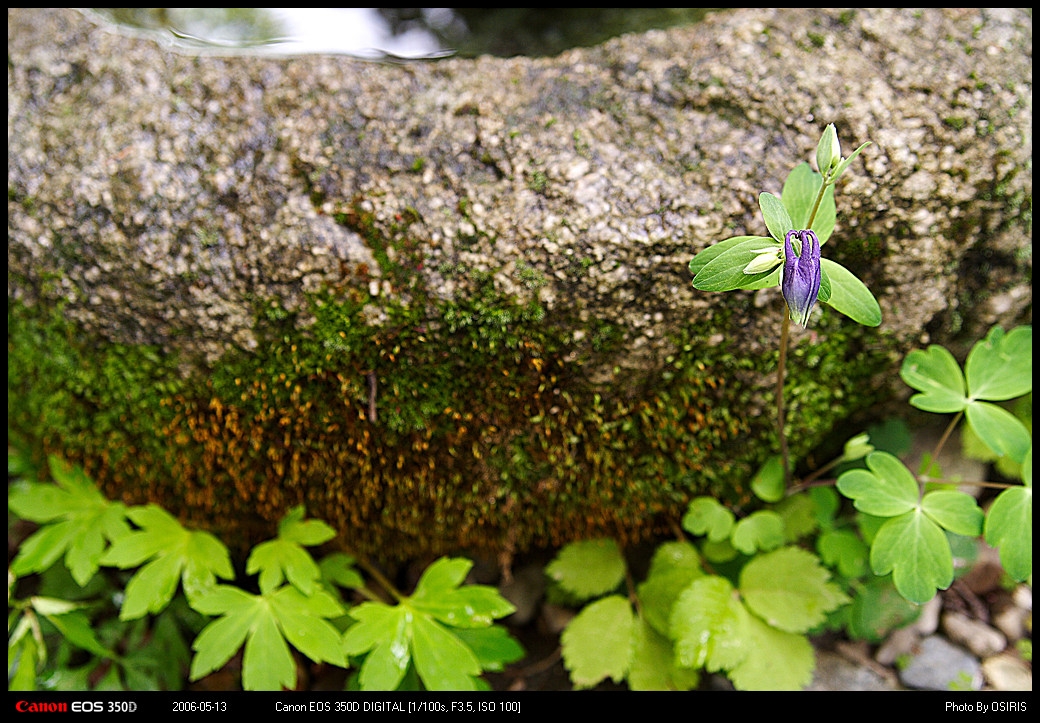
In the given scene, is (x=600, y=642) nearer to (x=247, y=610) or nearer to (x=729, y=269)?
(x=247, y=610)

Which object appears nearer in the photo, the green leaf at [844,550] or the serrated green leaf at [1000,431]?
the serrated green leaf at [1000,431]

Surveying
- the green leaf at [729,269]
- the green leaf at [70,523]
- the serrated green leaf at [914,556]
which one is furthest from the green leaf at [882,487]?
the green leaf at [70,523]

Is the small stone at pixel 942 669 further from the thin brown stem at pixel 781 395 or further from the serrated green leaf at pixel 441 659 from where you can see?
the serrated green leaf at pixel 441 659

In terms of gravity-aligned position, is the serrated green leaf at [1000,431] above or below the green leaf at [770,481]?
above

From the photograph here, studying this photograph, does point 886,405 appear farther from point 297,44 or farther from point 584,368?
point 297,44

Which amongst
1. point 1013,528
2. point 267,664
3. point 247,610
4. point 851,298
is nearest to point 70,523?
point 247,610

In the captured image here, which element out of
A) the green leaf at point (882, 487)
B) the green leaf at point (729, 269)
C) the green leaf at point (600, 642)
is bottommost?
the green leaf at point (600, 642)

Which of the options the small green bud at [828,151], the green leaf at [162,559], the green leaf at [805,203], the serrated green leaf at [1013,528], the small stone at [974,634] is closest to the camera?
the small green bud at [828,151]
